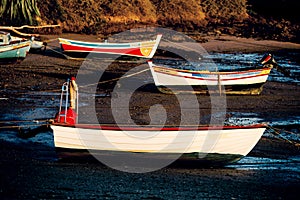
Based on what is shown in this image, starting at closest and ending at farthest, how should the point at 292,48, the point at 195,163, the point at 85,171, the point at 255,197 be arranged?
the point at 255,197 < the point at 85,171 < the point at 195,163 < the point at 292,48

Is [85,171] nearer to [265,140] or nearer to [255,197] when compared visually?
[255,197]

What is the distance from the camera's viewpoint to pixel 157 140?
14.1m

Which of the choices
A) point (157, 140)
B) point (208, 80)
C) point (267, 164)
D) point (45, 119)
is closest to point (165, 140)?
point (157, 140)

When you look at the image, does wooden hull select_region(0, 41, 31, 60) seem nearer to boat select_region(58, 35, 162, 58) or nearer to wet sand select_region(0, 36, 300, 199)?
boat select_region(58, 35, 162, 58)

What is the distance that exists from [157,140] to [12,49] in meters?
14.2

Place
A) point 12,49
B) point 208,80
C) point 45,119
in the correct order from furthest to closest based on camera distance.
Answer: point 12,49
point 208,80
point 45,119

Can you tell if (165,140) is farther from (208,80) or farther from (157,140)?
(208,80)

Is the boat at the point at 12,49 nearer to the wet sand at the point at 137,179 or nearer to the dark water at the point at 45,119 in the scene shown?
the dark water at the point at 45,119

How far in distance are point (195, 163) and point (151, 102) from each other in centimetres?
703

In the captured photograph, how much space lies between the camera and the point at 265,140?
16.7 meters

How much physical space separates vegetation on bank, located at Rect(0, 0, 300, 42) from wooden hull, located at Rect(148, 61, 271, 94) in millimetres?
15446

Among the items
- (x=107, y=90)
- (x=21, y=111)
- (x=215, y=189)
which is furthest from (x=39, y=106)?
(x=215, y=189)

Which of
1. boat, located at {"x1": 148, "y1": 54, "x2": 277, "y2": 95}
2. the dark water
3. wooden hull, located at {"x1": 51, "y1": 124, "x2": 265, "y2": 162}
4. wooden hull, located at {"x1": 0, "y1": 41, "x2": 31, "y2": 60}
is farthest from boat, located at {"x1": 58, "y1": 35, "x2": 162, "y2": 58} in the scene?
wooden hull, located at {"x1": 51, "y1": 124, "x2": 265, "y2": 162}

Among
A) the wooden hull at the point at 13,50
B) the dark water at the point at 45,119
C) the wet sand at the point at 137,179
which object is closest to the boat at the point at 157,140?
the wet sand at the point at 137,179
